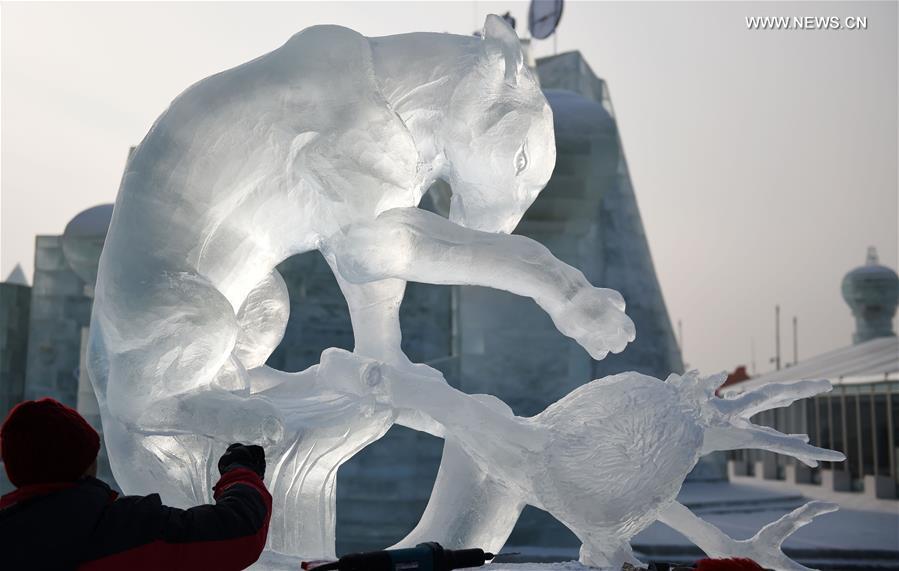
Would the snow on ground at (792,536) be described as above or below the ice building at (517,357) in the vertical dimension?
below

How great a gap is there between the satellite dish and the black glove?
277 inches

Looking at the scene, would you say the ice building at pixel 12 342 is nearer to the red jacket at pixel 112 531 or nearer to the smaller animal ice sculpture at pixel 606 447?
the smaller animal ice sculpture at pixel 606 447

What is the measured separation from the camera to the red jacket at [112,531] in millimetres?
1359

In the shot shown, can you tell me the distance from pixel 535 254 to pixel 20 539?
125cm

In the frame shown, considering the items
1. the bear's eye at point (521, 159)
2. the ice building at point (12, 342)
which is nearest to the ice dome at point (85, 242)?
the ice building at point (12, 342)

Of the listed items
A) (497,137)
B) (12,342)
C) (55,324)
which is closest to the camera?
(497,137)

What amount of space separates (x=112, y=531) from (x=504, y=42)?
1.52 metres

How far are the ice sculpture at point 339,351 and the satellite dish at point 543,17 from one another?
19.9ft

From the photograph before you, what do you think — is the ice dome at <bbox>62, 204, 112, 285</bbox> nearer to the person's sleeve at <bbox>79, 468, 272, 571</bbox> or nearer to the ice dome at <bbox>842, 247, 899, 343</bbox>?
the person's sleeve at <bbox>79, 468, 272, 571</bbox>

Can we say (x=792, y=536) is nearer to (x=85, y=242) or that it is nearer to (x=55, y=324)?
(x=85, y=242)

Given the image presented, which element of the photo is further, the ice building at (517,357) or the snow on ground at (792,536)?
the snow on ground at (792,536)

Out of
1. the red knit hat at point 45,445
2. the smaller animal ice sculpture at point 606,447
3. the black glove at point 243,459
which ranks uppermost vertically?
the red knit hat at point 45,445

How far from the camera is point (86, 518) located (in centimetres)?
138

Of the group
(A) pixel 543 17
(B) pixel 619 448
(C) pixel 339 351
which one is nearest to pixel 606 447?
(B) pixel 619 448
